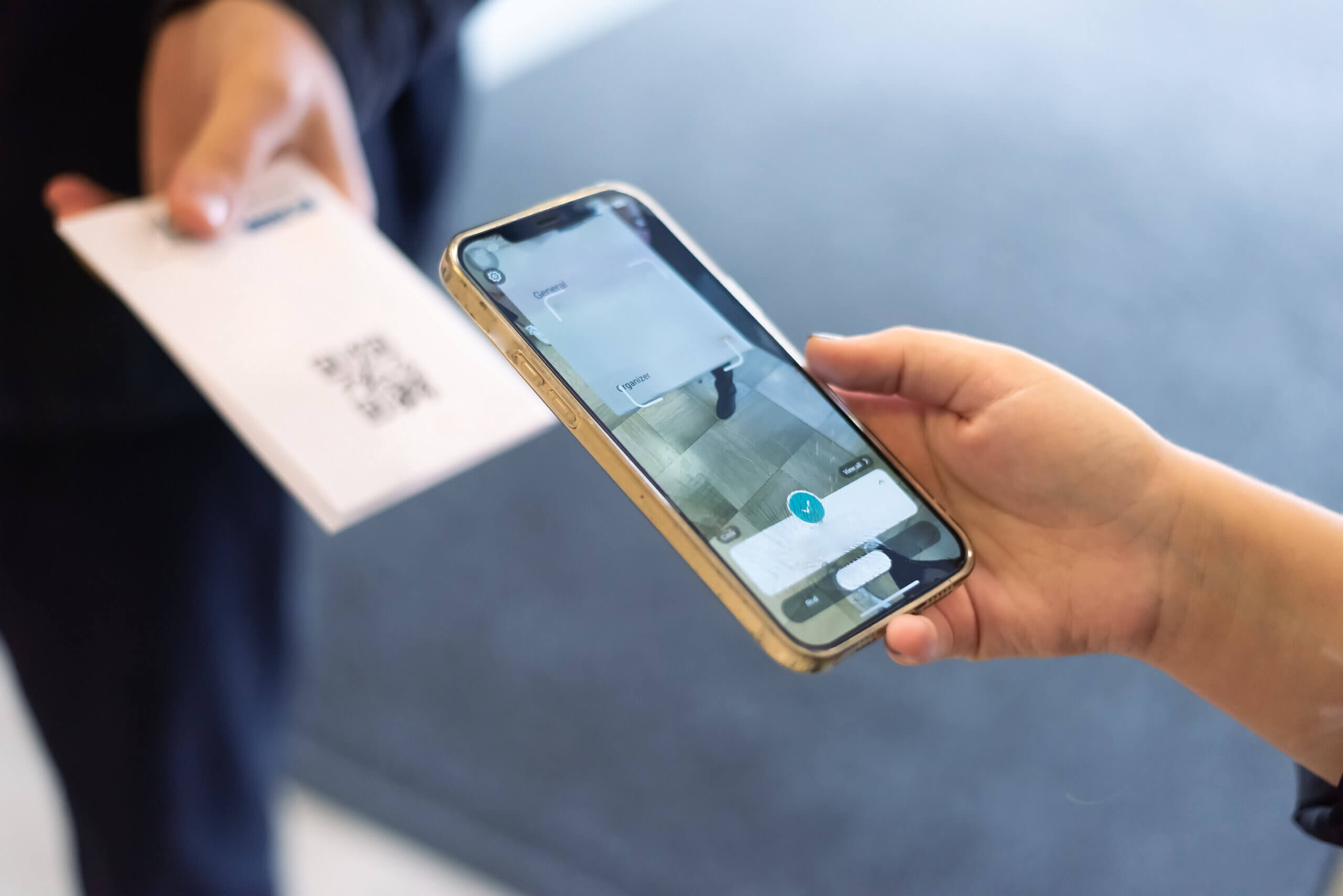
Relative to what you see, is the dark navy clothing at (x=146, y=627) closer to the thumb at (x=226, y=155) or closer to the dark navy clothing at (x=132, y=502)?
the dark navy clothing at (x=132, y=502)

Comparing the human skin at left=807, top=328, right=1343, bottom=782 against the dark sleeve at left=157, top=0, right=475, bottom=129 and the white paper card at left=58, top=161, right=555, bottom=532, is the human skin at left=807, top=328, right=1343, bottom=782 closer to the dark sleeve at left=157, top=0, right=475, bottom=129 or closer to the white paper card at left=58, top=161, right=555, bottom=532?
the white paper card at left=58, top=161, right=555, bottom=532

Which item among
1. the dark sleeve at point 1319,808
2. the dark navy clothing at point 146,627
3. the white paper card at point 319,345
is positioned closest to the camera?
the dark sleeve at point 1319,808

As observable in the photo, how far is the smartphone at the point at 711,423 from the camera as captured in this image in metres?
0.44

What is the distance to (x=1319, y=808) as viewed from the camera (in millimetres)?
401

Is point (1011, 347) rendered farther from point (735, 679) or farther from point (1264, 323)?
point (735, 679)

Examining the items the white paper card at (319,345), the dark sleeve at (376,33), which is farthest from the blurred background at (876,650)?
the white paper card at (319,345)

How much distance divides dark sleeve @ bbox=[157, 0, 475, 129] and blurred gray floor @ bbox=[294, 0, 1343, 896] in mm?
368

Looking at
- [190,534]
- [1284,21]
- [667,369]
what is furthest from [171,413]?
[1284,21]

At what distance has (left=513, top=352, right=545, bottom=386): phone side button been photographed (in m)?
0.47

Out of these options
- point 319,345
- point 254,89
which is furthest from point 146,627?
point 254,89

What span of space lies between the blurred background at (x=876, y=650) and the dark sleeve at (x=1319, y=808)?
2cm

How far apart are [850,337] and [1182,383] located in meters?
0.42

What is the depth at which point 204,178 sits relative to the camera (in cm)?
58

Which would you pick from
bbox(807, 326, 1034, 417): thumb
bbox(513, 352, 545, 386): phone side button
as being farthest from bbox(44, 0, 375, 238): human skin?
bbox(807, 326, 1034, 417): thumb
